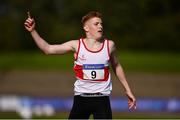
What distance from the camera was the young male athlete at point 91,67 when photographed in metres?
6.06

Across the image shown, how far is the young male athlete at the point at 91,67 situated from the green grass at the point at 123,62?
22036 millimetres

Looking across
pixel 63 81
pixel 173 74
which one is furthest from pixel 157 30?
pixel 173 74

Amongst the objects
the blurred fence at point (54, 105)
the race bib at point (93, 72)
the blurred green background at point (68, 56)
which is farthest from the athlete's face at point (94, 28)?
the blurred fence at point (54, 105)

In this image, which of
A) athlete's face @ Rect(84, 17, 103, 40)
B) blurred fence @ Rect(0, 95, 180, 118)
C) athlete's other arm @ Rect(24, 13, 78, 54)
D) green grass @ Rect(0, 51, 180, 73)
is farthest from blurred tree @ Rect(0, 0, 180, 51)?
green grass @ Rect(0, 51, 180, 73)

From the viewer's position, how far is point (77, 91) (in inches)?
241

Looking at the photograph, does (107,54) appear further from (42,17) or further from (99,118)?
(42,17)

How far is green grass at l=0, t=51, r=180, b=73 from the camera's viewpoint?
94.3 feet

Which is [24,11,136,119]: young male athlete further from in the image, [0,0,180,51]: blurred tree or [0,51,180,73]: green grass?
[0,51,180,73]: green grass

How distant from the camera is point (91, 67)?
605cm

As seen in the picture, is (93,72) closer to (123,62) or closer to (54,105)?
(54,105)

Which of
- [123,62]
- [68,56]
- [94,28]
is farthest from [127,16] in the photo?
[68,56]

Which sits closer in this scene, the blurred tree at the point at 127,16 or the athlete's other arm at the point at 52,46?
the athlete's other arm at the point at 52,46

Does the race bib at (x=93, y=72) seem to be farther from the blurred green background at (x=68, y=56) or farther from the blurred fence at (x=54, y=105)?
the blurred fence at (x=54, y=105)

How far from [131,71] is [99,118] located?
22.2 m
